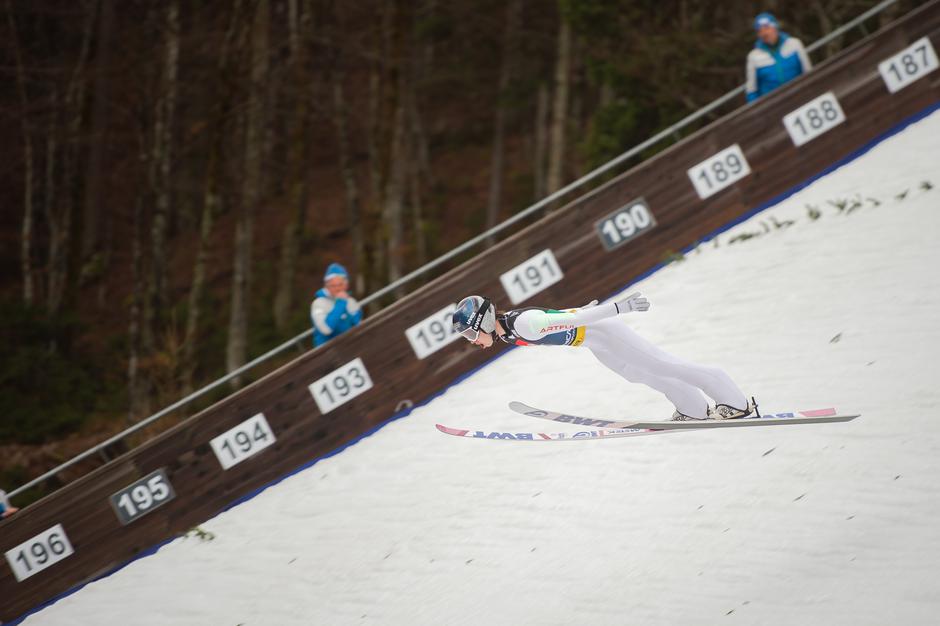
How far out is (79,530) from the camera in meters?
9.70

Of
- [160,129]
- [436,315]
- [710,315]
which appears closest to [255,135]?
[160,129]

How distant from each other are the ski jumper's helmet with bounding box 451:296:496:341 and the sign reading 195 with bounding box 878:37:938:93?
7352mm

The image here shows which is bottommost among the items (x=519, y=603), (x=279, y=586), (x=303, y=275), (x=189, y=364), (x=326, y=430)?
(x=519, y=603)

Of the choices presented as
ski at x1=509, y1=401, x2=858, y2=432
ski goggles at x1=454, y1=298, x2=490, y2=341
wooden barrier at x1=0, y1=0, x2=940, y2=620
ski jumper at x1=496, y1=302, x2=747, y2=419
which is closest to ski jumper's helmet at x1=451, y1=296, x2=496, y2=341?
ski goggles at x1=454, y1=298, x2=490, y2=341

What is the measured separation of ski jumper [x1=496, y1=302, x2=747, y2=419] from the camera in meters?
6.88

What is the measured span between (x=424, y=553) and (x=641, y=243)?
16.4ft

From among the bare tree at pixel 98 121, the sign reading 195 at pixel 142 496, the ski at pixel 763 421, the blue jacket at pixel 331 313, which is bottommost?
the ski at pixel 763 421

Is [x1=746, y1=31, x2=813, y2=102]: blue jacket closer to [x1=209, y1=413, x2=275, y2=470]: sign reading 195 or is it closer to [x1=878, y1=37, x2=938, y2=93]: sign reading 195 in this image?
[x1=878, y1=37, x2=938, y2=93]: sign reading 195

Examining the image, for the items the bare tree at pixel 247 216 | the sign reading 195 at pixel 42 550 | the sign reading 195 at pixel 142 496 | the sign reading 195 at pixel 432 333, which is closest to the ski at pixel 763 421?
the sign reading 195 at pixel 432 333

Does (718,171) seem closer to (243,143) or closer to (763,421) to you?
(763,421)

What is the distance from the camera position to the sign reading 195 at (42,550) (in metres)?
9.68

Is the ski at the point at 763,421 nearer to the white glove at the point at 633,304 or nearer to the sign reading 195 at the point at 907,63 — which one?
the white glove at the point at 633,304

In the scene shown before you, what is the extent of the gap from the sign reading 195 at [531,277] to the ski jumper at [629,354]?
3482 millimetres

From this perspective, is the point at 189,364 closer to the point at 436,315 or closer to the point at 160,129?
the point at 160,129
